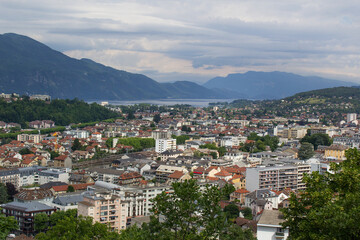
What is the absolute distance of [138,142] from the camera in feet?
137

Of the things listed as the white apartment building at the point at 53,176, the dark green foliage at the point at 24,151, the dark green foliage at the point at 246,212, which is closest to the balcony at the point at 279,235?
the dark green foliage at the point at 246,212

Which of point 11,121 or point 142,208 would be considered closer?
point 142,208

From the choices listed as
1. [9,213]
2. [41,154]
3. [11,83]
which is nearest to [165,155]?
[41,154]

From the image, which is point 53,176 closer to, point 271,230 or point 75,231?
point 271,230

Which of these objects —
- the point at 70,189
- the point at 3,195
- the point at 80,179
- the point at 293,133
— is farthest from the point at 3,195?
the point at 293,133

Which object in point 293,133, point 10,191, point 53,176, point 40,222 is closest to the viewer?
point 40,222

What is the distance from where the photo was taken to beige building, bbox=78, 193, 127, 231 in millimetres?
17812

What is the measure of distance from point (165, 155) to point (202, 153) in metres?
3.13

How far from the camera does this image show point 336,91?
8969 centimetres

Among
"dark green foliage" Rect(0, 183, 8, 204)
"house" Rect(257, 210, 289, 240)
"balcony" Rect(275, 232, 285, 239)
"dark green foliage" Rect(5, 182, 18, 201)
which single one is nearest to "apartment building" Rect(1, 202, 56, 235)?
"dark green foliage" Rect(0, 183, 8, 204)

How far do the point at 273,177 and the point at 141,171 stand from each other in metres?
8.58

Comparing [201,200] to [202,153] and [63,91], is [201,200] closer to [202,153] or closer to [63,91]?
[202,153]

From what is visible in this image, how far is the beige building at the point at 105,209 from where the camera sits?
58.4 feet

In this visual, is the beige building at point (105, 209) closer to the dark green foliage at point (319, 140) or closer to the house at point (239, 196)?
the house at point (239, 196)
